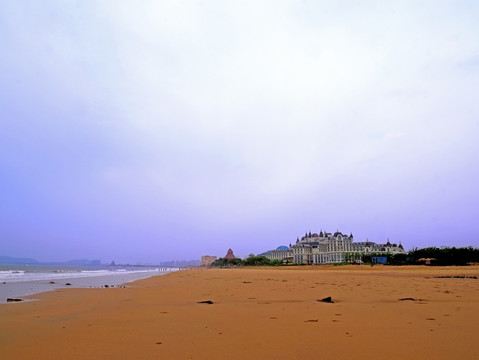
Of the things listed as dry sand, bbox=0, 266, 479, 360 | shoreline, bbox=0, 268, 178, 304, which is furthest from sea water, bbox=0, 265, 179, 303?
dry sand, bbox=0, 266, 479, 360

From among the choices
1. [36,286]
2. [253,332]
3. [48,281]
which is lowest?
[48,281]

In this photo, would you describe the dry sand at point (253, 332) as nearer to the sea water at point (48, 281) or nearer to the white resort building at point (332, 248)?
the sea water at point (48, 281)

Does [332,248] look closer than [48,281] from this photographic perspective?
No

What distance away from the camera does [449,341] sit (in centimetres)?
474

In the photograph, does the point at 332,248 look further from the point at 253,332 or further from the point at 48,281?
the point at 253,332

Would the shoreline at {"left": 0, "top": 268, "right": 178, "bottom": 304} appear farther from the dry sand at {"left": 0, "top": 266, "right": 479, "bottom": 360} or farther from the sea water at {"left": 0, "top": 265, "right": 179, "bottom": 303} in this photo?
the dry sand at {"left": 0, "top": 266, "right": 479, "bottom": 360}

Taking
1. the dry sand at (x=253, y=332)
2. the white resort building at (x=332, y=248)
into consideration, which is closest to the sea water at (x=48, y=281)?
the dry sand at (x=253, y=332)

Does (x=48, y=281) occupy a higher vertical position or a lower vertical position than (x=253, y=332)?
lower

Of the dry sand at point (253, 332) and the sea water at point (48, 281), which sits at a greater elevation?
the dry sand at point (253, 332)

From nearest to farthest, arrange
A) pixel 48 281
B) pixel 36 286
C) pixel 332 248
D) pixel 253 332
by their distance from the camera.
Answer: pixel 253 332, pixel 36 286, pixel 48 281, pixel 332 248

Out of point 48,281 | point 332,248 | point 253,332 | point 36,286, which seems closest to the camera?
point 253,332

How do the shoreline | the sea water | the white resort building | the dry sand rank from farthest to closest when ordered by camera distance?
1. the white resort building
2. the sea water
3. the shoreline
4. the dry sand

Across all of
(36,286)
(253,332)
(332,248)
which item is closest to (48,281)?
(36,286)

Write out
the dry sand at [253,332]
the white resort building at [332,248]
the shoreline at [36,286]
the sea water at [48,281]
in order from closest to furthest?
the dry sand at [253,332] → the shoreline at [36,286] → the sea water at [48,281] → the white resort building at [332,248]
